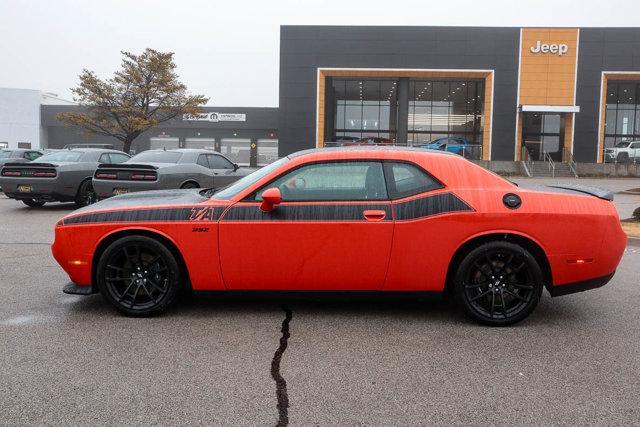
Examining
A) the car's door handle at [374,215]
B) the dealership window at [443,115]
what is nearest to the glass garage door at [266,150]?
the dealership window at [443,115]

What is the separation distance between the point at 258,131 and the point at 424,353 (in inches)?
2155

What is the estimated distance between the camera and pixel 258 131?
57.5m

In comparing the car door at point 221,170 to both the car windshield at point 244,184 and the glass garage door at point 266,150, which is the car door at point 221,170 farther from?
the glass garage door at point 266,150

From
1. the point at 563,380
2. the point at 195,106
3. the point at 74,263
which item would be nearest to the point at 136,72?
the point at 195,106

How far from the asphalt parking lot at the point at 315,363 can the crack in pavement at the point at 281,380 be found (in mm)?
18

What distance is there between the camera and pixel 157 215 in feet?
15.5

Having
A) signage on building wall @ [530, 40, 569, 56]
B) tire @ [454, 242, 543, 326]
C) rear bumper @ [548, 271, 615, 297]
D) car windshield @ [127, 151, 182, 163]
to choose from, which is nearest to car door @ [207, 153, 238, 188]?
car windshield @ [127, 151, 182, 163]

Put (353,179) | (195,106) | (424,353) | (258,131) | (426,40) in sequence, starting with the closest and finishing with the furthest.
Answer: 1. (424,353)
2. (353,179)
3. (426,40)
4. (195,106)
5. (258,131)

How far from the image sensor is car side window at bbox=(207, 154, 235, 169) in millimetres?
13070

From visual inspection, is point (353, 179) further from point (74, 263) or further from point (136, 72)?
point (136, 72)

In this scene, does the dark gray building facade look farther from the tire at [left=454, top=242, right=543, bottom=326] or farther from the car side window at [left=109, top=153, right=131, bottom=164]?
the tire at [left=454, top=242, right=543, bottom=326]

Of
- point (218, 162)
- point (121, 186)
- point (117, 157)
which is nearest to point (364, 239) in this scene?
point (121, 186)

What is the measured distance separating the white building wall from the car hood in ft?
199

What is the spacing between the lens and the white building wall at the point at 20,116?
5906cm
